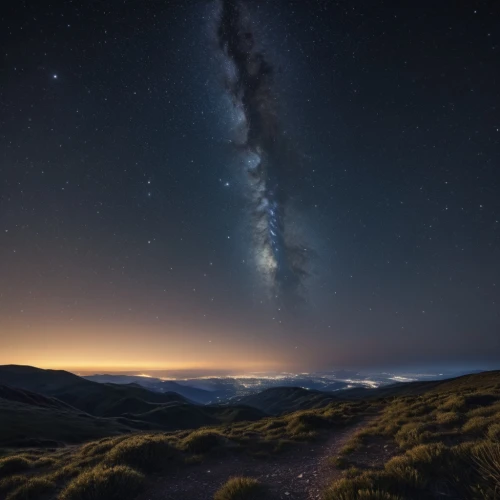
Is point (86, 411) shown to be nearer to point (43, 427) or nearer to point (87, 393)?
point (87, 393)

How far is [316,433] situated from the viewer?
16.7m

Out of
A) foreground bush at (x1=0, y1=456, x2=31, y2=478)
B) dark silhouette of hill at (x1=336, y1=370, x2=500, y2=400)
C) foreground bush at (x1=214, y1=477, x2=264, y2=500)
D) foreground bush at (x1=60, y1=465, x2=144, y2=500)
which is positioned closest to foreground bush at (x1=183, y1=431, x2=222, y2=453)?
foreground bush at (x1=60, y1=465, x2=144, y2=500)

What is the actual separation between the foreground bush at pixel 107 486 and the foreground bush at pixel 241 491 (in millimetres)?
2955

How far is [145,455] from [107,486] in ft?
10.8

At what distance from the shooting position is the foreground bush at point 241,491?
24.6 feet

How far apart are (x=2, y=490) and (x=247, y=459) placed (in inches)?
353

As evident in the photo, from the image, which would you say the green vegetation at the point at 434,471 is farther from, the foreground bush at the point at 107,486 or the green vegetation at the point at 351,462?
the foreground bush at the point at 107,486

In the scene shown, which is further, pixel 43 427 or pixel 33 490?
pixel 43 427

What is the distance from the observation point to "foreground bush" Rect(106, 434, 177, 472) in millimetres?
11211

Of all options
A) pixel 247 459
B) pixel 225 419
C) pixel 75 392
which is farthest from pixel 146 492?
pixel 75 392

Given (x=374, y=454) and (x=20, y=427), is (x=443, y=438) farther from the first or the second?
(x=20, y=427)

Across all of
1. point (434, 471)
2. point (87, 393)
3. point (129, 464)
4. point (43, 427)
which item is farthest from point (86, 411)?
point (434, 471)

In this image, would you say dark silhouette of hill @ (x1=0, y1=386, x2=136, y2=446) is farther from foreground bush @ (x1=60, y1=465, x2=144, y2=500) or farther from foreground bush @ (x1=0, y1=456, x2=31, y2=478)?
foreground bush @ (x1=60, y1=465, x2=144, y2=500)

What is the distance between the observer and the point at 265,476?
10.1m
